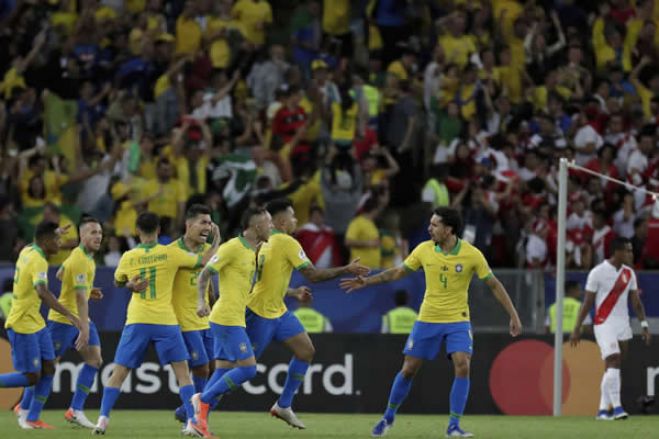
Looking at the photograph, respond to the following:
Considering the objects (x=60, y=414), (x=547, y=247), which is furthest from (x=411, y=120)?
(x=60, y=414)

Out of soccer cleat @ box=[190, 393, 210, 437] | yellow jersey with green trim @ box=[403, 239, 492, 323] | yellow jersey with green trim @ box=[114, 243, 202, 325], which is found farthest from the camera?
yellow jersey with green trim @ box=[403, 239, 492, 323]

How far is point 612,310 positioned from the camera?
1980 cm

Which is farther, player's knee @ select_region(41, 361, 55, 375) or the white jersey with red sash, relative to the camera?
the white jersey with red sash

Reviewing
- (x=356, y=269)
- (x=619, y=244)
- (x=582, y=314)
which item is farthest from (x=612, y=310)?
(x=356, y=269)

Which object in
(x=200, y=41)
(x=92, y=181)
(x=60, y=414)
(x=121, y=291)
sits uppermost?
(x=200, y=41)

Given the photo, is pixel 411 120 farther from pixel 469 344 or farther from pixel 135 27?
pixel 469 344

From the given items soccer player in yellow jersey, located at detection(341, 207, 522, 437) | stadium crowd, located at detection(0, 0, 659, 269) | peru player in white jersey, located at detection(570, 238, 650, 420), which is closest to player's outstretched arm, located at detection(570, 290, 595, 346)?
peru player in white jersey, located at detection(570, 238, 650, 420)

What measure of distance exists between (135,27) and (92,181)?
3.80 m

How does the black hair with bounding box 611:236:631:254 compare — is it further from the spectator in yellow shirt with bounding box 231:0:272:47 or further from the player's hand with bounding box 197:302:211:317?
the spectator in yellow shirt with bounding box 231:0:272:47

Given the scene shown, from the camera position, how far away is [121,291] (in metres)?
21.4

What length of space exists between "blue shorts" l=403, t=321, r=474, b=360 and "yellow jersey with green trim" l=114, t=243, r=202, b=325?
2396 millimetres

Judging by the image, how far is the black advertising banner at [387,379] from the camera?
21.2m

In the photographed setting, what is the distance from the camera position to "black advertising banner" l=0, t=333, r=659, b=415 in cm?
2117

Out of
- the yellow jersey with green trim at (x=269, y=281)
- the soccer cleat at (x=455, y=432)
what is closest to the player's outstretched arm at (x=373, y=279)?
the yellow jersey with green trim at (x=269, y=281)
